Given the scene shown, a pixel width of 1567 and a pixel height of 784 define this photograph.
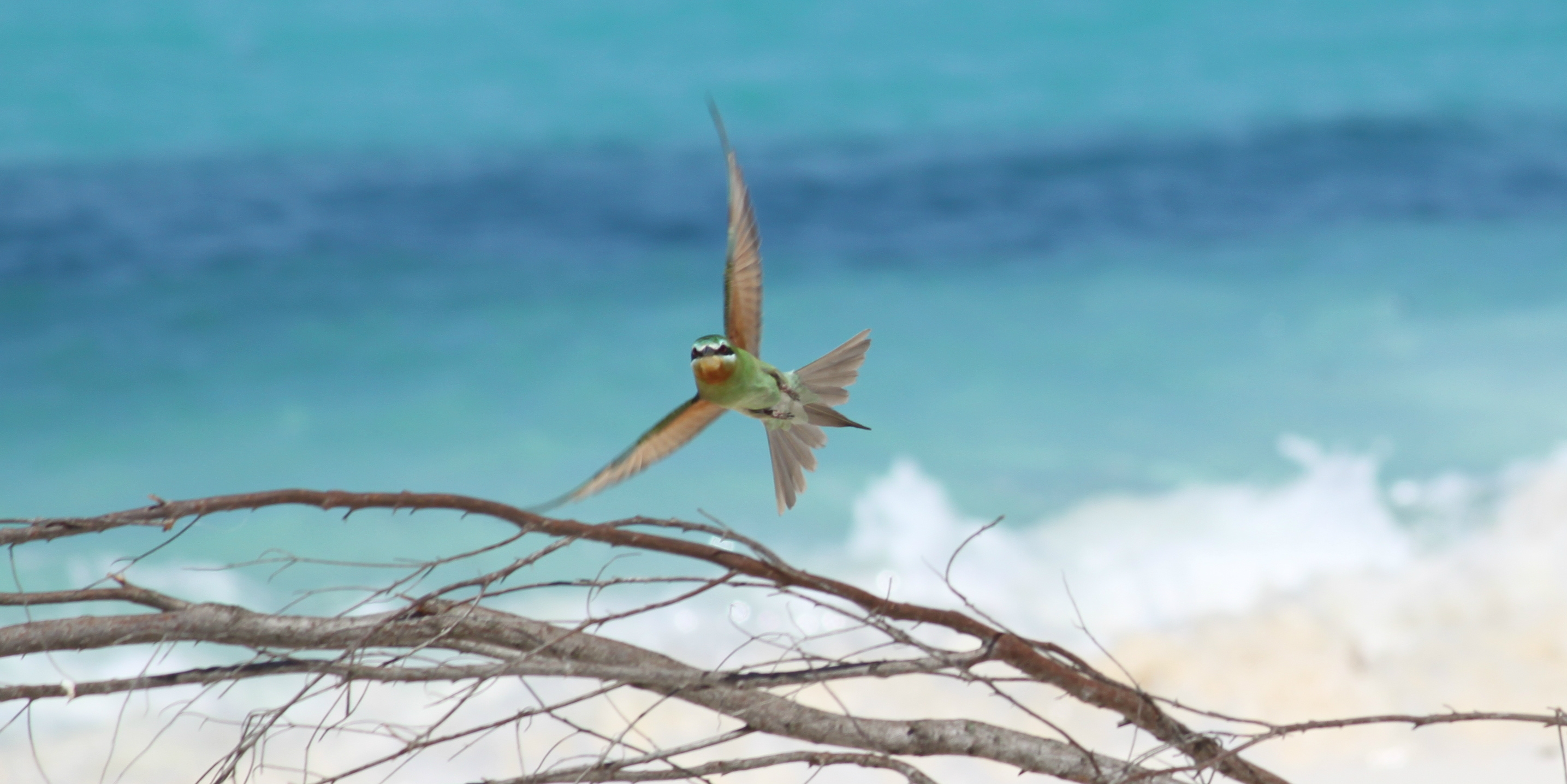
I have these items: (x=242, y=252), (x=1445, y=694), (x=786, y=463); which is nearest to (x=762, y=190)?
(x=242, y=252)

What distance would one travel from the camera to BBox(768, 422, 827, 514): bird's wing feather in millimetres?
1085

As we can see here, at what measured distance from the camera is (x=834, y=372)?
111cm

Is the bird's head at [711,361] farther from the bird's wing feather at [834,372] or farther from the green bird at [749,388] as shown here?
the bird's wing feather at [834,372]

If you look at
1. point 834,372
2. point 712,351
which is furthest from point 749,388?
point 834,372

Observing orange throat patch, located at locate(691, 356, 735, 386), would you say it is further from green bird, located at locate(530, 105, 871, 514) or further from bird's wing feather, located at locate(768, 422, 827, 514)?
bird's wing feather, located at locate(768, 422, 827, 514)

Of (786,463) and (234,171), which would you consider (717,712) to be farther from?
(234,171)

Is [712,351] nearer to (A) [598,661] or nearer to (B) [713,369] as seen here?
(B) [713,369]

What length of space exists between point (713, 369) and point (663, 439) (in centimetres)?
9

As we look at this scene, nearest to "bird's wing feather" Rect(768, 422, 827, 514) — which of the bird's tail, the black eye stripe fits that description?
the bird's tail

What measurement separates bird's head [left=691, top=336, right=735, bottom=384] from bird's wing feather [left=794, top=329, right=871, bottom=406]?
5.4 inches

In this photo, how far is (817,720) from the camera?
3.43 ft

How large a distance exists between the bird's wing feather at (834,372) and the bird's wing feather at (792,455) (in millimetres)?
31

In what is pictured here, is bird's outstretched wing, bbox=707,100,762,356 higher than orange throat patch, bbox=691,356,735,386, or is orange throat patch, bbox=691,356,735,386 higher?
bird's outstretched wing, bbox=707,100,762,356

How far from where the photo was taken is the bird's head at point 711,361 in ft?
3.13
